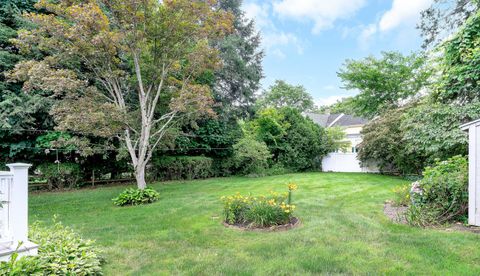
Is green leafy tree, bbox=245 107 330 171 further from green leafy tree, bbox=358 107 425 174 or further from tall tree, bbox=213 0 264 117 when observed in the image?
green leafy tree, bbox=358 107 425 174

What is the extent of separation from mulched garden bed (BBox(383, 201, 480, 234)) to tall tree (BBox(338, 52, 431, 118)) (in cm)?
1171

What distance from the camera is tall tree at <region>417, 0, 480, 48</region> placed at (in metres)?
9.48

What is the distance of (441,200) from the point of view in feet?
17.6

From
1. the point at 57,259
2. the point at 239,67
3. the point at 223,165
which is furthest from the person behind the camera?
the point at 239,67

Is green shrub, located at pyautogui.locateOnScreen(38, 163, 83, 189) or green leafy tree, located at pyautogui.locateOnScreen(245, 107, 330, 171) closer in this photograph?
green shrub, located at pyautogui.locateOnScreen(38, 163, 83, 189)

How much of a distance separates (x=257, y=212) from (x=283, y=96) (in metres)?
30.9

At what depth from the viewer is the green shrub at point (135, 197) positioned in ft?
26.5

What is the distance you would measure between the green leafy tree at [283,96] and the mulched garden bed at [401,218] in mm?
27966

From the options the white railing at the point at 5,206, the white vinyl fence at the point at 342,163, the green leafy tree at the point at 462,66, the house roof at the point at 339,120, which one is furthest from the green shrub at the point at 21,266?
the house roof at the point at 339,120

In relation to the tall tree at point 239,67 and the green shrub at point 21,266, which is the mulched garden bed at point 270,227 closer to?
the green shrub at point 21,266

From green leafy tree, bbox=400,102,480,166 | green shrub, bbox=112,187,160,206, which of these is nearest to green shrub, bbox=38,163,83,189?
green shrub, bbox=112,187,160,206

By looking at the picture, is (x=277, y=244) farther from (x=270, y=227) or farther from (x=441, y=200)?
(x=441, y=200)

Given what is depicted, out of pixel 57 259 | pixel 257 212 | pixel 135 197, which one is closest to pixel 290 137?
pixel 135 197

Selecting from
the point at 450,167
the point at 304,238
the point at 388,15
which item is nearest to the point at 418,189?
the point at 450,167
